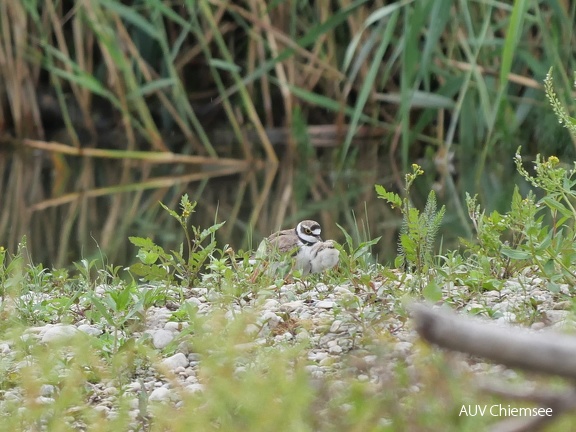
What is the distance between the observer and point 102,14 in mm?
9273

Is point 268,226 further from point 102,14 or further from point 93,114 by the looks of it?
point 93,114

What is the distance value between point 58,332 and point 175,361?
1.43 feet

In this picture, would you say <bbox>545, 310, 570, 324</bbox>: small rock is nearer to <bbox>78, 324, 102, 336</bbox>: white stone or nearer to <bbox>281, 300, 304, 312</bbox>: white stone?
<bbox>281, 300, 304, 312</bbox>: white stone

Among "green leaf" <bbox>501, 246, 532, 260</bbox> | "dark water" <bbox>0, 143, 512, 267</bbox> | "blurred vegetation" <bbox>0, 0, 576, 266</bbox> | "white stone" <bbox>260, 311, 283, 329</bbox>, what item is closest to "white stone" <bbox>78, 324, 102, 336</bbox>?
"white stone" <bbox>260, 311, 283, 329</bbox>

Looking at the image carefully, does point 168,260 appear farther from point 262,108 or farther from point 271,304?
point 262,108

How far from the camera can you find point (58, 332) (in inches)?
133

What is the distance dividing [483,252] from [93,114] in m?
7.96

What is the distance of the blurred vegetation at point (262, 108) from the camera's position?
7.97 meters

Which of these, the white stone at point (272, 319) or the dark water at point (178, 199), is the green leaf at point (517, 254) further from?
the dark water at point (178, 199)

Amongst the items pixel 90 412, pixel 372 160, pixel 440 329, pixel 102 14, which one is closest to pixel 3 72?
pixel 102 14

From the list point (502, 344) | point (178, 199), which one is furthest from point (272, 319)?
point (178, 199)

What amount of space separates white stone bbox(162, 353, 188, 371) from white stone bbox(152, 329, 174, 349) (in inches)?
4.6

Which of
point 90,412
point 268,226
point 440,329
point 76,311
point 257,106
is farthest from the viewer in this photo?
point 257,106

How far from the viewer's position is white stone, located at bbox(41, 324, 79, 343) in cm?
333
